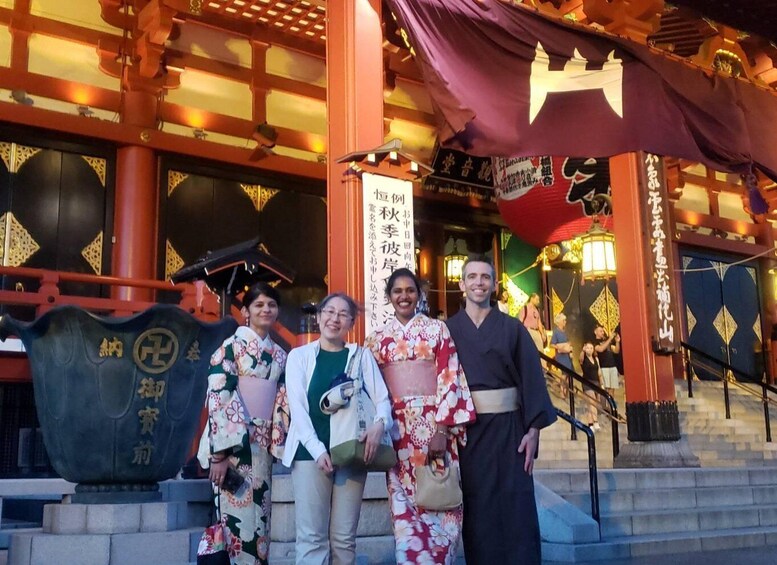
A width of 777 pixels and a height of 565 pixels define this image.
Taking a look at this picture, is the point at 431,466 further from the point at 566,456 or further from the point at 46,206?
the point at 46,206

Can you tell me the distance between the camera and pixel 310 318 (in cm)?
870

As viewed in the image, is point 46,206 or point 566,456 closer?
point 566,456

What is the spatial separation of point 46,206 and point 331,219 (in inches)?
210

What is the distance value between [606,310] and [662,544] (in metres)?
9.73

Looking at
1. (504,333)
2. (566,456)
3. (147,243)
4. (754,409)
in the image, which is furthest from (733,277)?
(504,333)

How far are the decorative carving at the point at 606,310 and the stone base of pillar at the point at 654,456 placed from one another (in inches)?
262

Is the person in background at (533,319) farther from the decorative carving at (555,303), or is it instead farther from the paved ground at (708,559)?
the paved ground at (708,559)

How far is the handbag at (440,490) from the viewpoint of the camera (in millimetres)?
3787

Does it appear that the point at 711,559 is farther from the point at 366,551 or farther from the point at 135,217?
the point at 135,217

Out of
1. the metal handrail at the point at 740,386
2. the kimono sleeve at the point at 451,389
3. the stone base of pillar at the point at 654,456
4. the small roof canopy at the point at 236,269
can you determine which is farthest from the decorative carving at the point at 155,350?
the metal handrail at the point at 740,386

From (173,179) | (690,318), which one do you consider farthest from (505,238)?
(173,179)

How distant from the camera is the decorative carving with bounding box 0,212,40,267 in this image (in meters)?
10.2

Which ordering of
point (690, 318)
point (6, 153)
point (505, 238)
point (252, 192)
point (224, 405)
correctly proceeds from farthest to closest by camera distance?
1. point (690, 318)
2. point (505, 238)
3. point (252, 192)
4. point (6, 153)
5. point (224, 405)

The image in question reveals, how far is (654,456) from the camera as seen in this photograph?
895 cm
